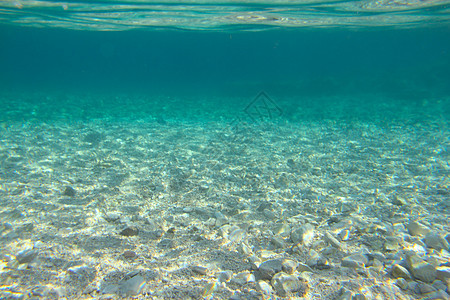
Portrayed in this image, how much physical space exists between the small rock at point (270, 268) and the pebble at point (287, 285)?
0.20 ft

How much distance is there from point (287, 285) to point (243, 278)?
46 cm

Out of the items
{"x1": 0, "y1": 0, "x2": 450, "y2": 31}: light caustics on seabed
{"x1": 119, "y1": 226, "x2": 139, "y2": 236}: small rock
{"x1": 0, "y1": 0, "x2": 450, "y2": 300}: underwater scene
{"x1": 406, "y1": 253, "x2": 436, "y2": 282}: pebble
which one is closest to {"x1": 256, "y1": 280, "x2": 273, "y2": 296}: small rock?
{"x1": 0, "y1": 0, "x2": 450, "y2": 300}: underwater scene

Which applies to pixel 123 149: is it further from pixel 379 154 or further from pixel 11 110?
pixel 11 110

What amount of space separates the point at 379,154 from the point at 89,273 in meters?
8.35

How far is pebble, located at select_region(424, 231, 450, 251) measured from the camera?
3.28 metres

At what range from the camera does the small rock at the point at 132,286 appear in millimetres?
2584

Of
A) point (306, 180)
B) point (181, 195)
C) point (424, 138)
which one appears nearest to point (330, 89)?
point (424, 138)

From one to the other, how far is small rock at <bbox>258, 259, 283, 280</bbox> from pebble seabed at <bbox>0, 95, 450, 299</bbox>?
1 cm

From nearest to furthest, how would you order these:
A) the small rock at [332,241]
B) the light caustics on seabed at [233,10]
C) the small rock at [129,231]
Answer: the small rock at [332,241] < the small rock at [129,231] < the light caustics on seabed at [233,10]

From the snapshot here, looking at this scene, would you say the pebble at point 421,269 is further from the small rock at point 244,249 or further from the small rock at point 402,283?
the small rock at point 244,249

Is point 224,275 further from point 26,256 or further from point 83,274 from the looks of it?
point 26,256

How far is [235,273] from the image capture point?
292 cm

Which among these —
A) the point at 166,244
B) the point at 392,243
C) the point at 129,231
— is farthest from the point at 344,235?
the point at 129,231

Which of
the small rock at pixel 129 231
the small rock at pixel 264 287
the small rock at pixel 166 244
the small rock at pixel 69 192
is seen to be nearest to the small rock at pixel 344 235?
the small rock at pixel 264 287
